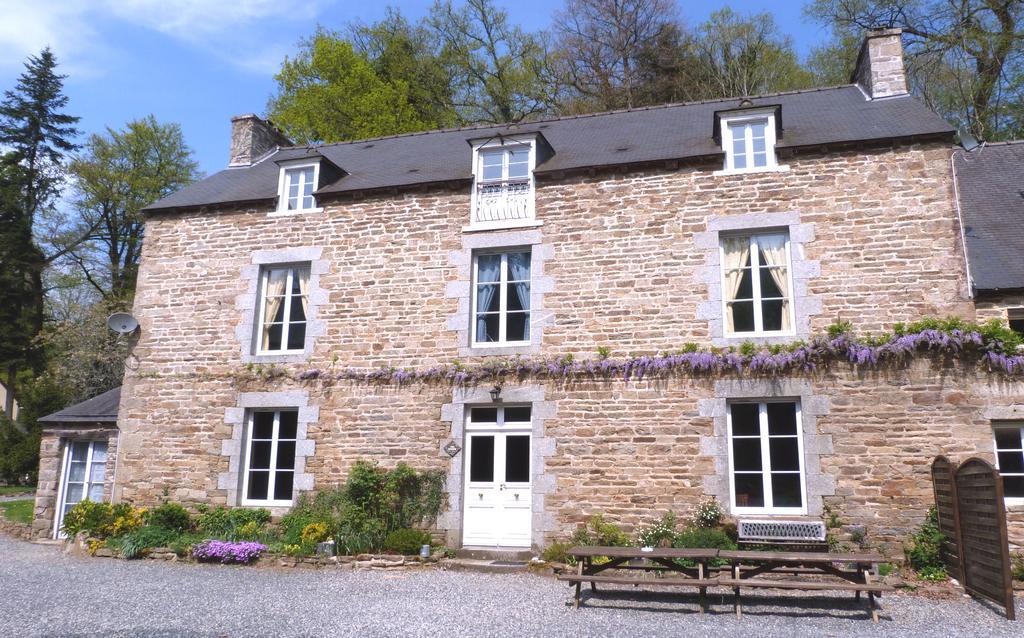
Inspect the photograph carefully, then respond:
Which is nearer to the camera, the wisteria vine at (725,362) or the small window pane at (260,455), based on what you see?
the wisteria vine at (725,362)

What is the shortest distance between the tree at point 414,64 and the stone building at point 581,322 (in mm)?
13856

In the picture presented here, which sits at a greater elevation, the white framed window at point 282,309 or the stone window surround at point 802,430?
the white framed window at point 282,309

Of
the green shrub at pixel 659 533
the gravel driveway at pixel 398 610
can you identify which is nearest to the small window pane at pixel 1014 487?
the gravel driveway at pixel 398 610

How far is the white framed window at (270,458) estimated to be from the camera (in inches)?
413

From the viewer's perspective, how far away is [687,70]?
2338cm

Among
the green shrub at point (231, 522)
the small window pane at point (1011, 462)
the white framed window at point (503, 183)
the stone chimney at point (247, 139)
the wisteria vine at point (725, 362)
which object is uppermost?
the stone chimney at point (247, 139)

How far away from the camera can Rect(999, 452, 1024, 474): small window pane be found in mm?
8289

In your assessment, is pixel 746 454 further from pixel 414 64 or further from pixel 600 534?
pixel 414 64

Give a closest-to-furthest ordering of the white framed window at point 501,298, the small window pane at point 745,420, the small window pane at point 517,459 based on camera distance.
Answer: the small window pane at point 745,420 → the small window pane at point 517,459 → the white framed window at point 501,298

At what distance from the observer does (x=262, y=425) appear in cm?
1078

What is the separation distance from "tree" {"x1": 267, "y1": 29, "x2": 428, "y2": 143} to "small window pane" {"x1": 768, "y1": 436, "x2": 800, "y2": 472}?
1732cm

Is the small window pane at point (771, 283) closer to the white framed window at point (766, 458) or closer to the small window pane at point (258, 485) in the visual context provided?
the white framed window at point (766, 458)

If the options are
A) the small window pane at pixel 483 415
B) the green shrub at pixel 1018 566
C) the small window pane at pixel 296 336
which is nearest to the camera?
the green shrub at pixel 1018 566

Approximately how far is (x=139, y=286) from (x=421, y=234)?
15.9 feet
